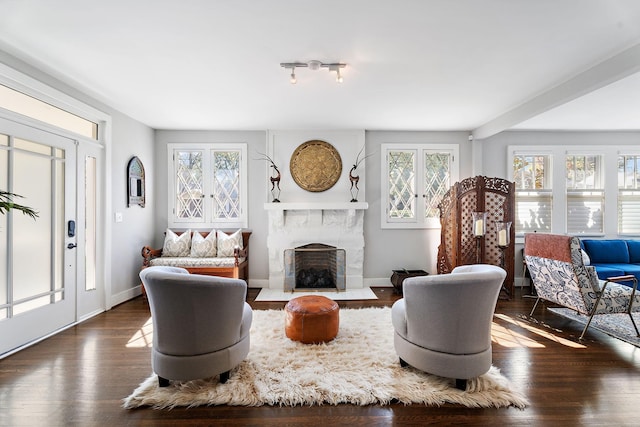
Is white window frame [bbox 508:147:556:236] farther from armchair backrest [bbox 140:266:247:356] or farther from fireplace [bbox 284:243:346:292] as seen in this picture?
armchair backrest [bbox 140:266:247:356]

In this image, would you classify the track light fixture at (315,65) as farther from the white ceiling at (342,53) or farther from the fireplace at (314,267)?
the fireplace at (314,267)

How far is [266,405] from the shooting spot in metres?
1.94

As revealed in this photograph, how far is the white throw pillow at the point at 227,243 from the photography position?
4.66m

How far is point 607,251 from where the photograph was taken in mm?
4500

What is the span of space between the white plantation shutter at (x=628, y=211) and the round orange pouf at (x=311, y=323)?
5437mm

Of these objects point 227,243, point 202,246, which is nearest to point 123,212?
point 202,246

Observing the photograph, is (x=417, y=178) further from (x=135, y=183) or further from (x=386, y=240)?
(x=135, y=183)

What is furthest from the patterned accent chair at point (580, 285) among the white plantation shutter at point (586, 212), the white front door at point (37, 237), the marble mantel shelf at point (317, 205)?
the white front door at point (37, 237)

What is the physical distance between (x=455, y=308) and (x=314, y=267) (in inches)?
122

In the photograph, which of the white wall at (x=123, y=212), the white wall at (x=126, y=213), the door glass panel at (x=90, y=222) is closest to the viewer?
the door glass panel at (x=90, y=222)

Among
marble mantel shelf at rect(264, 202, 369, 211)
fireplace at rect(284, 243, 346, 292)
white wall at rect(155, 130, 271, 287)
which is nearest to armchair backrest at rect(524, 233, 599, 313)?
marble mantel shelf at rect(264, 202, 369, 211)

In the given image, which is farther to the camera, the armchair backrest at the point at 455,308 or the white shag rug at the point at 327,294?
the white shag rug at the point at 327,294

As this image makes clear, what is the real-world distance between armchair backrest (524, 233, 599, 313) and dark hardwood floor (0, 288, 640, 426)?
376 mm

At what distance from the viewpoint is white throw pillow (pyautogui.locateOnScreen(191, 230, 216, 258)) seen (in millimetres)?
4605
